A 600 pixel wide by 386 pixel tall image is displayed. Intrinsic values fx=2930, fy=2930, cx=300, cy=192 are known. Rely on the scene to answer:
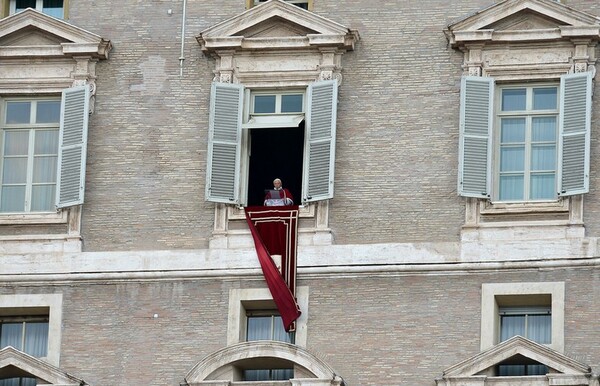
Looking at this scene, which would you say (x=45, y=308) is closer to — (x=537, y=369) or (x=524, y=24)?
(x=537, y=369)

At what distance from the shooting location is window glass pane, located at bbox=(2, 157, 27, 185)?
5175cm

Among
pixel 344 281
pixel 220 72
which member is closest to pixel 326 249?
pixel 344 281

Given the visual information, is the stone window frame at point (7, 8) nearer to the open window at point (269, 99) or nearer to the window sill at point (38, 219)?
the open window at point (269, 99)

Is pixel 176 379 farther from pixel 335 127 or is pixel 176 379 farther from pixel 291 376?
pixel 335 127

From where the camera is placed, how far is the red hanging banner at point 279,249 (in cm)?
4966

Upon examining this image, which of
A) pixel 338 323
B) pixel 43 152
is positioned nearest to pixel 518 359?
pixel 338 323

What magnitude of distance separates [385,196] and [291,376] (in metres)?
3.52

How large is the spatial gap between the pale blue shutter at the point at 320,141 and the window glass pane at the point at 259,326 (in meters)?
2.18

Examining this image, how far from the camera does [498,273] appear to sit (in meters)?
49.3

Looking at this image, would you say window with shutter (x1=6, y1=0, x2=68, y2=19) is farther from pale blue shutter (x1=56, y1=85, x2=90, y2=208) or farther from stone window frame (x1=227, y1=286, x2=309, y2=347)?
stone window frame (x1=227, y1=286, x2=309, y2=347)

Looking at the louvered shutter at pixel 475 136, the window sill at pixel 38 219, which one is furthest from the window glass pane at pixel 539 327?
the window sill at pixel 38 219

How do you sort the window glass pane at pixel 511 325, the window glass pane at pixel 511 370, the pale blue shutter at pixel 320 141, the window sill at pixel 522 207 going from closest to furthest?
the window glass pane at pixel 511 370, the window glass pane at pixel 511 325, the window sill at pixel 522 207, the pale blue shutter at pixel 320 141

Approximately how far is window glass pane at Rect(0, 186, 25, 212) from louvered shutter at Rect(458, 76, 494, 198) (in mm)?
7785

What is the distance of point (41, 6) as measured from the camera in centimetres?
5303
